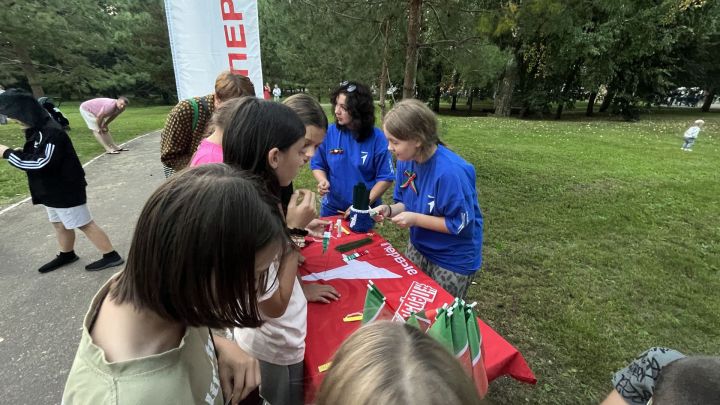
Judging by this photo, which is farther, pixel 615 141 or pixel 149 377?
pixel 615 141

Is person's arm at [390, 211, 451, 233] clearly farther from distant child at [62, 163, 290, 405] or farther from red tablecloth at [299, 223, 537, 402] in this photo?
distant child at [62, 163, 290, 405]

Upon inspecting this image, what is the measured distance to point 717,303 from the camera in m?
3.37

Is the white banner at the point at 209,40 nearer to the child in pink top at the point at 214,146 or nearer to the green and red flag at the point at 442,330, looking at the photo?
the child in pink top at the point at 214,146

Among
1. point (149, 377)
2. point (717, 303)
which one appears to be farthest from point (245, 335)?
point (717, 303)

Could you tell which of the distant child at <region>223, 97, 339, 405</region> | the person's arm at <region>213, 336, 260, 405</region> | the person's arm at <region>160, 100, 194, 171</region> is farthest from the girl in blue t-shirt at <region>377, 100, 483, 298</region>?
the person's arm at <region>160, 100, 194, 171</region>

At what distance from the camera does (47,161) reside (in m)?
3.04

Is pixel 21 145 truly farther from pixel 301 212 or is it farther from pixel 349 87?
pixel 301 212

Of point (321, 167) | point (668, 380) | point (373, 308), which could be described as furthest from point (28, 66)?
point (668, 380)

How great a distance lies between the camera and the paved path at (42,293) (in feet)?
7.49

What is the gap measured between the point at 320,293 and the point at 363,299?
0.72 ft

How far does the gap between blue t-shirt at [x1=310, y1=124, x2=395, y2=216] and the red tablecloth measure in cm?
51

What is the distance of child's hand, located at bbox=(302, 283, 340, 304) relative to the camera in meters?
1.78

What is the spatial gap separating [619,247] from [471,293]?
2.39 meters

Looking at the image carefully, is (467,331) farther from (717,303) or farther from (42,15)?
(42,15)
